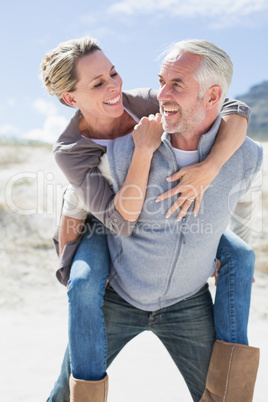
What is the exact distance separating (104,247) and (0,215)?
392 centimetres

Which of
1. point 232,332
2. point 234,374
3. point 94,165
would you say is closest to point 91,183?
point 94,165

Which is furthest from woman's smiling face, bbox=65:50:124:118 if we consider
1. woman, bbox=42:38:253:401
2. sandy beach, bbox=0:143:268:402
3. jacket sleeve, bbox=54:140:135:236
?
sandy beach, bbox=0:143:268:402

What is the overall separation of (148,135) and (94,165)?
0.26 meters

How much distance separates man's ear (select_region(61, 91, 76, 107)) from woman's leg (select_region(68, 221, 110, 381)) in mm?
784

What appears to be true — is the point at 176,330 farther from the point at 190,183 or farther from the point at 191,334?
the point at 190,183

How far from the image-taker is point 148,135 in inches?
71.9

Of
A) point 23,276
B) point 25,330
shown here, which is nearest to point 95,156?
point 25,330

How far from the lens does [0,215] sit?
5.65 metres

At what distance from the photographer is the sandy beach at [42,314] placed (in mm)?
2850

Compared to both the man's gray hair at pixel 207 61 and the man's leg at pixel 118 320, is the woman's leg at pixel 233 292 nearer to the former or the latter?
the man's leg at pixel 118 320

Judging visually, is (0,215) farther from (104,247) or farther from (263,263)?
(104,247)

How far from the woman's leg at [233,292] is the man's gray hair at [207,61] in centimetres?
71

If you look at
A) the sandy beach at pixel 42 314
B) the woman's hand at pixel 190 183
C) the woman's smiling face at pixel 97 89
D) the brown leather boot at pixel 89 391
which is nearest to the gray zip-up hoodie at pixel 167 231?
the woman's hand at pixel 190 183

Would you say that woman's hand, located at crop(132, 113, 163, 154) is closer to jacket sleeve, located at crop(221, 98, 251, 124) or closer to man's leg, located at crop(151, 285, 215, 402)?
jacket sleeve, located at crop(221, 98, 251, 124)
